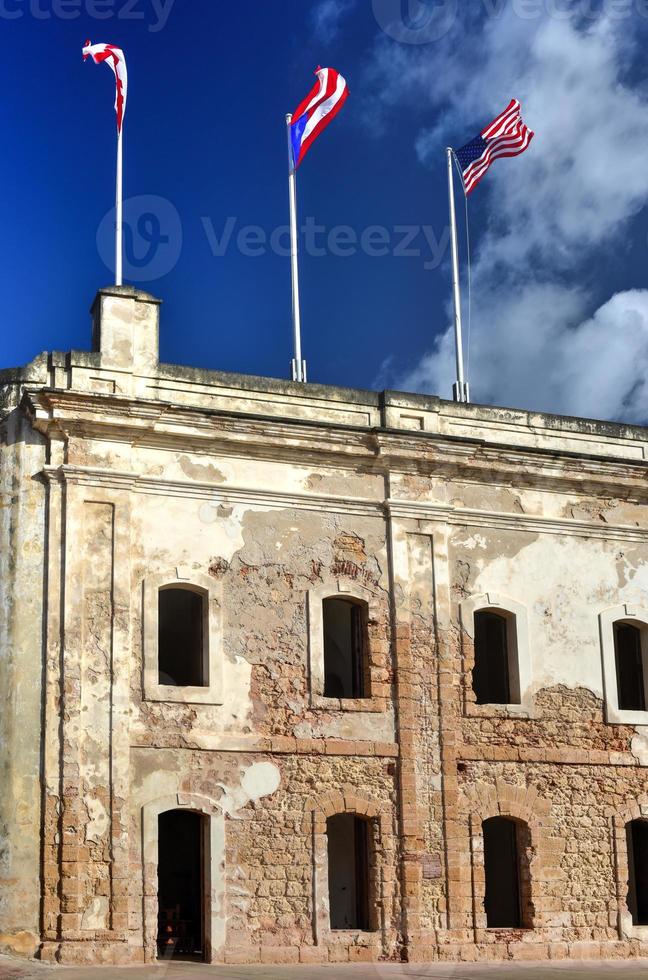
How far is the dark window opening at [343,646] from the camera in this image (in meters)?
21.1

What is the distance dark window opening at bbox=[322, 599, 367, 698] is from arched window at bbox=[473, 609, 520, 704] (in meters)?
2.01

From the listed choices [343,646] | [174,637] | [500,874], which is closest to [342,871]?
[500,874]

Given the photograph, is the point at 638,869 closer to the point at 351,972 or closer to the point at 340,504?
the point at 351,972

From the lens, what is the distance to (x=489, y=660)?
922 inches

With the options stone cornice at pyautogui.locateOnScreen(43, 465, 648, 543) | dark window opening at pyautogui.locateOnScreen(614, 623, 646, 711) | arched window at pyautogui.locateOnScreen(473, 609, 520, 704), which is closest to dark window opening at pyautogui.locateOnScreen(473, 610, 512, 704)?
arched window at pyautogui.locateOnScreen(473, 609, 520, 704)

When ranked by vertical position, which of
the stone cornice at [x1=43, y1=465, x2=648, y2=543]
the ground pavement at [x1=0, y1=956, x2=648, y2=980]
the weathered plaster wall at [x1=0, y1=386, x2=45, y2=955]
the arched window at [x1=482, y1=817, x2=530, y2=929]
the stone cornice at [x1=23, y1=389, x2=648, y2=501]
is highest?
the stone cornice at [x1=23, y1=389, x2=648, y2=501]

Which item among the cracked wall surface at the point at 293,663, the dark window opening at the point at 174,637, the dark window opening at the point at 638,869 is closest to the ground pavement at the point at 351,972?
the cracked wall surface at the point at 293,663

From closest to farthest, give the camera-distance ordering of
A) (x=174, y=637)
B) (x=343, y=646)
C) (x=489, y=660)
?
(x=489, y=660)
(x=343, y=646)
(x=174, y=637)

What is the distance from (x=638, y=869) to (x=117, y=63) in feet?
47.5

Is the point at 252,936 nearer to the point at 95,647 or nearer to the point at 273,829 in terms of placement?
the point at 273,829

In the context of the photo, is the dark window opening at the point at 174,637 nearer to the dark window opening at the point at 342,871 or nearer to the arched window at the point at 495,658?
the dark window opening at the point at 342,871

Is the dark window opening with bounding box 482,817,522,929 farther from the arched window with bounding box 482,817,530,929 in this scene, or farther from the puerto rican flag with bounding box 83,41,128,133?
the puerto rican flag with bounding box 83,41,128,133

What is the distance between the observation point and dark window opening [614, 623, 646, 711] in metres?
23.2

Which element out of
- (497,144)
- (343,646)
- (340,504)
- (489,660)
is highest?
(497,144)
